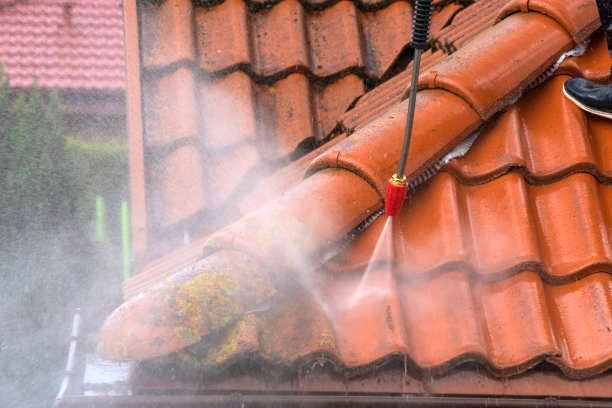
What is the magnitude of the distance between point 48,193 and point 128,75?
27.6ft

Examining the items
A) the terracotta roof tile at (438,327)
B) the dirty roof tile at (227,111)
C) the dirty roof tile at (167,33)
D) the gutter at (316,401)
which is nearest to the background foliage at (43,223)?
the dirty roof tile at (167,33)

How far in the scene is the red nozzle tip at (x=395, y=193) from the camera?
2.63 metres

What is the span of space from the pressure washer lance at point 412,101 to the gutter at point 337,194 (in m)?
0.16

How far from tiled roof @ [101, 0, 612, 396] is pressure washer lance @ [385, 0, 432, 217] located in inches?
6.7

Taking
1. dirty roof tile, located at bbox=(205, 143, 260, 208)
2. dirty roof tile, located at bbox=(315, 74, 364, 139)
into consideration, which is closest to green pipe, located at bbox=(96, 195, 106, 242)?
dirty roof tile, located at bbox=(315, 74, 364, 139)

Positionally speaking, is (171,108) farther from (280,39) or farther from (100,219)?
(100,219)

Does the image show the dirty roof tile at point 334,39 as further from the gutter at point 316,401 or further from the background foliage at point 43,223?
the background foliage at point 43,223

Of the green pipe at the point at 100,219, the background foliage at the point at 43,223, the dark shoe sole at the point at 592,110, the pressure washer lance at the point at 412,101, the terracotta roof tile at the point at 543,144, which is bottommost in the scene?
the green pipe at the point at 100,219

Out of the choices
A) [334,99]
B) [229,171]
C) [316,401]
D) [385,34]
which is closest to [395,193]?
[316,401]

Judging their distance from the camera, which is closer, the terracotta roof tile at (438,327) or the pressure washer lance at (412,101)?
the pressure washer lance at (412,101)

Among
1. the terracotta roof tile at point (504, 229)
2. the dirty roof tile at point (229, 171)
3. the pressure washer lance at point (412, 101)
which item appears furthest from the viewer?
the dirty roof tile at point (229, 171)

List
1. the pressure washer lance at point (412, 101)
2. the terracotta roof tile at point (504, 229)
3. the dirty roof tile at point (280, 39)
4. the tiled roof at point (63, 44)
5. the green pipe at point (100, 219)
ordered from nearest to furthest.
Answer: the pressure washer lance at point (412, 101) < the terracotta roof tile at point (504, 229) < the dirty roof tile at point (280, 39) < the green pipe at point (100, 219) < the tiled roof at point (63, 44)

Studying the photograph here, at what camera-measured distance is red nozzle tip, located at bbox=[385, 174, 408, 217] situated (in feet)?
8.63

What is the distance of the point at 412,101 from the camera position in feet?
8.13
